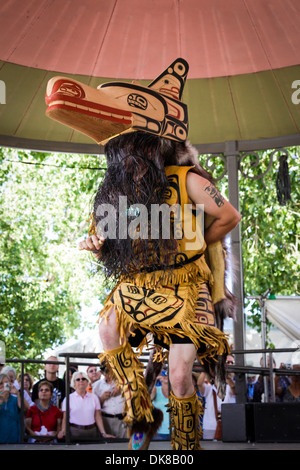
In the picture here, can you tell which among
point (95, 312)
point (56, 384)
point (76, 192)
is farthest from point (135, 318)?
point (95, 312)

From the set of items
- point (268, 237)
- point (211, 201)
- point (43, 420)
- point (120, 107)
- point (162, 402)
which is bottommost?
point (43, 420)

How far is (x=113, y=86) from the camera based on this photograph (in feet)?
9.31

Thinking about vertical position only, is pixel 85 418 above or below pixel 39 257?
below

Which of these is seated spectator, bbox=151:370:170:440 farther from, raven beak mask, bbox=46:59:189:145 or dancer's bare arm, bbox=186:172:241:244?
raven beak mask, bbox=46:59:189:145

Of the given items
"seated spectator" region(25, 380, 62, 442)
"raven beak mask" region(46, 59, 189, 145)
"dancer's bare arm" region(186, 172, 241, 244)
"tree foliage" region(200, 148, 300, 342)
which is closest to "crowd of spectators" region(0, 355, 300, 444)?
"seated spectator" region(25, 380, 62, 442)

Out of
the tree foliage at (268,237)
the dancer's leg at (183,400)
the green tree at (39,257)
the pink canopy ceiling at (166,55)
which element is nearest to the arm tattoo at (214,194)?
the dancer's leg at (183,400)

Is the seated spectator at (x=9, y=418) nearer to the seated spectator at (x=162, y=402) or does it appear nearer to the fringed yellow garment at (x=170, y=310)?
the seated spectator at (x=162, y=402)

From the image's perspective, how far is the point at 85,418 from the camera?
4836mm

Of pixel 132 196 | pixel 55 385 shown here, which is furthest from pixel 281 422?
pixel 55 385

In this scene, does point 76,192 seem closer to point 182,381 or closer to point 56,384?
point 56,384

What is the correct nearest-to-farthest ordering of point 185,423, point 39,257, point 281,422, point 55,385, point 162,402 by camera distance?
point 185,423 → point 281,422 → point 162,402 → point 55,385 → point 39,257

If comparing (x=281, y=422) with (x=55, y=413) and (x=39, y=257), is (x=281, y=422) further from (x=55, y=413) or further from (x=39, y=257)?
(x=39, y=257)

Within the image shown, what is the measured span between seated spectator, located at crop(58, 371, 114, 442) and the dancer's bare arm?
93.4 inches

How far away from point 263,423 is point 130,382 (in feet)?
5.82
